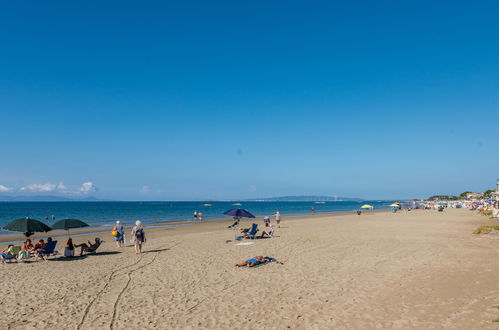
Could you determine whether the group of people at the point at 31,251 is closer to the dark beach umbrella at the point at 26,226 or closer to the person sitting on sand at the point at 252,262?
the dark beach umbrella at the point at 26,226

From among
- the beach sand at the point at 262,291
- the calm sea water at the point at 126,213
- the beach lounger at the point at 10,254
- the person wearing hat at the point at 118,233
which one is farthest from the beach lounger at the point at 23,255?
the calm sea water at the point at 126,213

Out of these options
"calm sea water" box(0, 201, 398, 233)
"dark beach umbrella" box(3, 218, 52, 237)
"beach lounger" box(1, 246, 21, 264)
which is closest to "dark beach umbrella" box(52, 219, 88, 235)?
"dark beach umbrella" box(3, 218, 52, 237)

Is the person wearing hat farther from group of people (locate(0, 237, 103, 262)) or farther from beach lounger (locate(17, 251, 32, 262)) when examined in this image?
beach lounger (locate(17, 251, 32, 262))

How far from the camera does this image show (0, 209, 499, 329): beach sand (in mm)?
7016

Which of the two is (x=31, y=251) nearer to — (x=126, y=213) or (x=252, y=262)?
(x=252, y=262)

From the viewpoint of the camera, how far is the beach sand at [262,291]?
7016mm

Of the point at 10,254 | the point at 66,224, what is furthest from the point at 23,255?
the point at 66,224

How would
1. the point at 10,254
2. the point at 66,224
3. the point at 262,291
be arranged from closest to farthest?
the point at 262,291 < the point at 10,254 < the point at 66,224

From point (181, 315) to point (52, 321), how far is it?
2.85 metres

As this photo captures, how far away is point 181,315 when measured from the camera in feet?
24.2

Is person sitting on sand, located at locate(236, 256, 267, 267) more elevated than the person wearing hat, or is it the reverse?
the person wearing hat

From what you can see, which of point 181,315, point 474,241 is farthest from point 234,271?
point 474,241

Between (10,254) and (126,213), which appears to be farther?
(126,213)

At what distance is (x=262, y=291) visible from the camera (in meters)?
9.14
